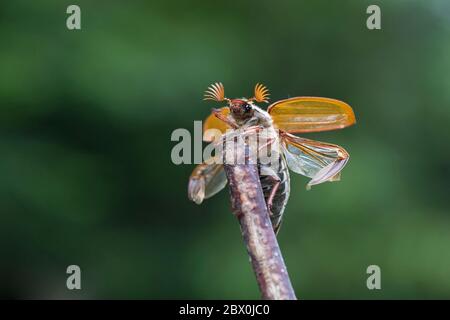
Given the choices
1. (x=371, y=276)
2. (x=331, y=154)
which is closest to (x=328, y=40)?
(x=371, y=276)

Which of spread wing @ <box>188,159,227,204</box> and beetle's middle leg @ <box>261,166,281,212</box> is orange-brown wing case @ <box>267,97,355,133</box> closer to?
beetle's middle leg @ <box>261,166,281,212</box>

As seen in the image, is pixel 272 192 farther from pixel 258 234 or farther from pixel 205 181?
pixel 258 234

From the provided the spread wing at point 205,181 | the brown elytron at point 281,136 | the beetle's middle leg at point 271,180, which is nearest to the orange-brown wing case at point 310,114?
the brown elytron at point 281,136

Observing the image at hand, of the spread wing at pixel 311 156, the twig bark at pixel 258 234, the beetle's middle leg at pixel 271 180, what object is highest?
the spread wing at pixel 311 156

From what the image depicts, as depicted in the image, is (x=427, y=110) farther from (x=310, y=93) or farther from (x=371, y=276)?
(x=371, y=276)

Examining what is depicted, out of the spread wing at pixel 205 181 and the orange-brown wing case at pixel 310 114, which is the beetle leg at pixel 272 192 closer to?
the orange-brown wing case at pixel 310 114

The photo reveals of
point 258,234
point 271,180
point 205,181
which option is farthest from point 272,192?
point 258,234

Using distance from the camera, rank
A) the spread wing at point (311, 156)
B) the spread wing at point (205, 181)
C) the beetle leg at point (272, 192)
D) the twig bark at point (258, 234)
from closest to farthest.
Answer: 1. the twig bark at point (258, 234)
2. the beetle leg at point (272, 192)
3. the spread wing at point (311, 156)
4. the spread wing at point (205, 181)
